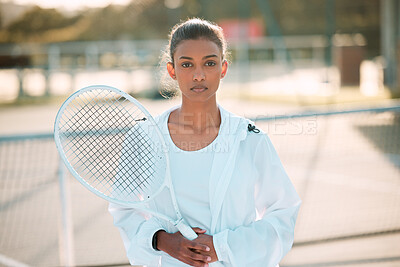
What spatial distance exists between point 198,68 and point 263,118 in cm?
205

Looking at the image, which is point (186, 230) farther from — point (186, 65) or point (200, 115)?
point (186, 65)

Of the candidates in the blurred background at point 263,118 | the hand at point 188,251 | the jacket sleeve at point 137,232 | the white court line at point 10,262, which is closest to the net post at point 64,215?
the blurred background at point 263,118

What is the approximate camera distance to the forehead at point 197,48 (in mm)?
2127

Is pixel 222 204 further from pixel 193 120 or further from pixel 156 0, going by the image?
pixel 156 0

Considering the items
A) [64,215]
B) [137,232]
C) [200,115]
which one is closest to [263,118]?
[64,215]

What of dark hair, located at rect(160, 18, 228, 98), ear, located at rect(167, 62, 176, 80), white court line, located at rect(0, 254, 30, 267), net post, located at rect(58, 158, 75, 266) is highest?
dark hair, located at rect(160, 18, 228, 98)

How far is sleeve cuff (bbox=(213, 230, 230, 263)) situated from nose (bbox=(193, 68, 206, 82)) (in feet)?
2.16

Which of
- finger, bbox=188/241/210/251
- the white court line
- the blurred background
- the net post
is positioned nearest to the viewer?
finger, bbox=188/241/210/251

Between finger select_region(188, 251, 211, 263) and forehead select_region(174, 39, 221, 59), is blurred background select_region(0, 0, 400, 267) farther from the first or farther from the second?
finger select_region(188, 251, 211, 263)

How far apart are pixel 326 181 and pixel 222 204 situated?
5.09 metres

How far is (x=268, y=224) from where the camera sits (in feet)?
7.04

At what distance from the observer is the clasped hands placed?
Answer: 6.78ft

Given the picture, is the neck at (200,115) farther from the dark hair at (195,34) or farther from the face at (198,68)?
the dark hair at (195,34)

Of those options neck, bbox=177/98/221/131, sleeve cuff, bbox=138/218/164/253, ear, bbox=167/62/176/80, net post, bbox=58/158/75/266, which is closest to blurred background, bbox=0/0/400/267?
net post, bbox=58/158/75/266
